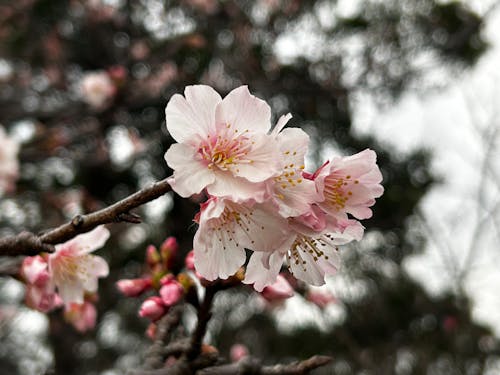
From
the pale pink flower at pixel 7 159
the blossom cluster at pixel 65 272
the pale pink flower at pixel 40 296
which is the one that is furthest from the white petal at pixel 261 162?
the pale pink flower at pixel 7 159

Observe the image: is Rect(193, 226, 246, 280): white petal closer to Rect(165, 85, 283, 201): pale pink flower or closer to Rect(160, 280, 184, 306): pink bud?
Rect(165, 85, 283, 201): pale pink flower

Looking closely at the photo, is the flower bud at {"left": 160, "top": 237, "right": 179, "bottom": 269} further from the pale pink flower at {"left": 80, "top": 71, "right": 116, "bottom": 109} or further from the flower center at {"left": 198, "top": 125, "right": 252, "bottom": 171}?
the pale pink flower at {"left": 80, "top": 71, "right": 116, "bottom": 109}

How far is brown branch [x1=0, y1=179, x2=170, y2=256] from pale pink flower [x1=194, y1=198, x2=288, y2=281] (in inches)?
3.0

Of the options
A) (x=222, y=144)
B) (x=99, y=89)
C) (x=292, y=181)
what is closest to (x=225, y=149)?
(x=222, y=144)

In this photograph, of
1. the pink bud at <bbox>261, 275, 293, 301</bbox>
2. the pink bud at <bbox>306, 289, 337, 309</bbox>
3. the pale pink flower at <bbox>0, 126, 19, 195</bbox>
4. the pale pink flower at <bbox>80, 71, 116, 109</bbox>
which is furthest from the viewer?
the pale pink flower at <bbox>80, 71, 116, 109</bbox>

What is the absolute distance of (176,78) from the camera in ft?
11.1

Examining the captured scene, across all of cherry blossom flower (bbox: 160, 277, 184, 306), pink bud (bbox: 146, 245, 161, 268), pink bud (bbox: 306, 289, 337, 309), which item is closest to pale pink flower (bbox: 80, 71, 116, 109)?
pink bud (bbox: 306, 289, 337, 309)

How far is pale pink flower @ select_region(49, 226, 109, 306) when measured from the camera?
0.97 metres

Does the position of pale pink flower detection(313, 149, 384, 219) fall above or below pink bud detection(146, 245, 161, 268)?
above

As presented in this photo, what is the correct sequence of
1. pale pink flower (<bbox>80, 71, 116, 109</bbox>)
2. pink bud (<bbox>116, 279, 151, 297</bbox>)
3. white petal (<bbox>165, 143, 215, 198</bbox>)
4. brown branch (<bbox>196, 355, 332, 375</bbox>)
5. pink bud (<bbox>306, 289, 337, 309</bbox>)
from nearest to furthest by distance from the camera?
white petal (<bbox>165, 143, 215, 198</bbox>) → brown branch (<bbox>196, 355, 332, 375</bbox>) → pink bud (<bbox>116, 279, 151, 297</bbox>) → pink bud (<bbox>306, 289, 337, 309</bbox>) → pale pink flower (<bbox>80, 71, 116, 109</bbox>)

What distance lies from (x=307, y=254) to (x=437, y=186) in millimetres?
3418

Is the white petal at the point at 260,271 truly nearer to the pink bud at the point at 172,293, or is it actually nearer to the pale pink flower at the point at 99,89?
the pink bud at the point at 172,293

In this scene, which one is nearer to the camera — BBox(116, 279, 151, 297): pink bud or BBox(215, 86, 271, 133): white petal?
BBox(215, 86, 271, 133): white petal

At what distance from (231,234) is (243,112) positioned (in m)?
0.18
